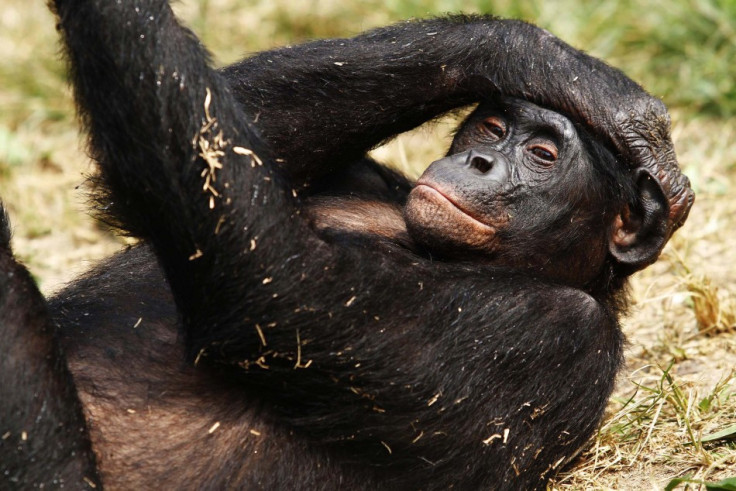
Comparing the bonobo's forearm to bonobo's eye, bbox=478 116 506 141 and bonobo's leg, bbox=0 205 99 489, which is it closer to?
bonobo's eye, bbox=478 116 506 141

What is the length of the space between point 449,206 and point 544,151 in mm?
509

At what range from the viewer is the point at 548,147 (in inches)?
174

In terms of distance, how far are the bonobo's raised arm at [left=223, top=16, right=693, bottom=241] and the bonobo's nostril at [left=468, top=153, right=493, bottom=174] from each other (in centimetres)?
40

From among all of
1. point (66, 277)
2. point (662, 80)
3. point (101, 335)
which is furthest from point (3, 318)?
point (662, 80)

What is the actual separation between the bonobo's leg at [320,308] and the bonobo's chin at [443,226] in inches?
6.2

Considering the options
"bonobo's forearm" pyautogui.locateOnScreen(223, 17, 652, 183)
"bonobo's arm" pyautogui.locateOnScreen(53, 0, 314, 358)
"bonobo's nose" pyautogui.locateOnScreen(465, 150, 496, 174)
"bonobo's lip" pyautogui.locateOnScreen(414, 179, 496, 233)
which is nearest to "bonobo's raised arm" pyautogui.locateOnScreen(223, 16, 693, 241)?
"bonobo's forearm" pyautogui.locateOnScreen(223, 17, 652, 183)

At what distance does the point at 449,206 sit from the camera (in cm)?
425

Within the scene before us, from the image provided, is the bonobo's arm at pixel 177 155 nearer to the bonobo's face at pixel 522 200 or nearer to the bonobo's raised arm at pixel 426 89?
the bonobo's face at pixel 522 200

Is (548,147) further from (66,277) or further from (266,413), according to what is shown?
(66,277)

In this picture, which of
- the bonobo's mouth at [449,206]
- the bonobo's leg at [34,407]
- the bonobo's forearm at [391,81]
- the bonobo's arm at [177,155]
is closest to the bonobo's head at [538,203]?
the bonobo's mouth at [449,206]

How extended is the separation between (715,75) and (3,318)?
643 cm

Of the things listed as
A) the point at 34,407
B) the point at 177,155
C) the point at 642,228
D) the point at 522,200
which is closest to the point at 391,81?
the point at 522,200

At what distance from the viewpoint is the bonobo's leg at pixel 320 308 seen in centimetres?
356

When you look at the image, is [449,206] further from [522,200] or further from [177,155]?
[177,155]
